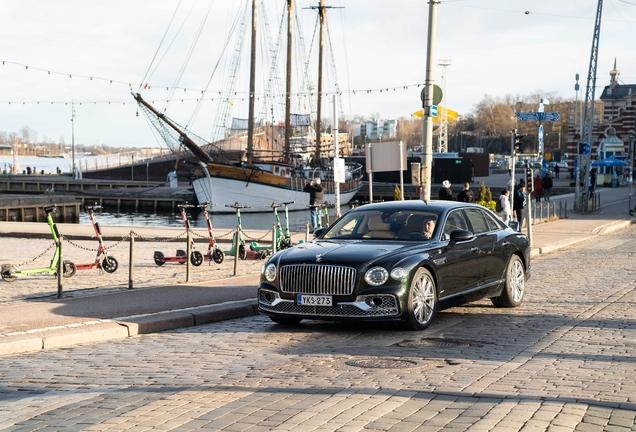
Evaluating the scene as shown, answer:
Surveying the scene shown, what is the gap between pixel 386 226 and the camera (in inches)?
477

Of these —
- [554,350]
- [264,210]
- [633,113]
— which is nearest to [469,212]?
[554,350]

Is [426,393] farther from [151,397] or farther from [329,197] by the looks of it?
[329,197]

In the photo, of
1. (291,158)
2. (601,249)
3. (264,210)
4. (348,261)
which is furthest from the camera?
(291,158)

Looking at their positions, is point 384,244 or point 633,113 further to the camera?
point 633,113

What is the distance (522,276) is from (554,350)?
4.22 metres

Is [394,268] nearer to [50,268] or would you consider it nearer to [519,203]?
[50,268]

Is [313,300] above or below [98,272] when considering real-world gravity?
above

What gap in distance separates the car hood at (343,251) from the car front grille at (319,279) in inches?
3.5

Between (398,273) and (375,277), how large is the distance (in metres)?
0.28

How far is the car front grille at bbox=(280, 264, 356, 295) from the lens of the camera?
10703 mm

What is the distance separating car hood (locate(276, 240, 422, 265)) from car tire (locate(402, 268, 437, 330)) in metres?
0.41

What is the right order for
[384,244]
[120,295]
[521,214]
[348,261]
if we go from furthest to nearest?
[521,214] < [120,295] < [384,244] < [348,261]

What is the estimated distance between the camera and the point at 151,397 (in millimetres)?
7211

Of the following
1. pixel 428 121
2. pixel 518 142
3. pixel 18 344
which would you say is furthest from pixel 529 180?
pixel 18 344
